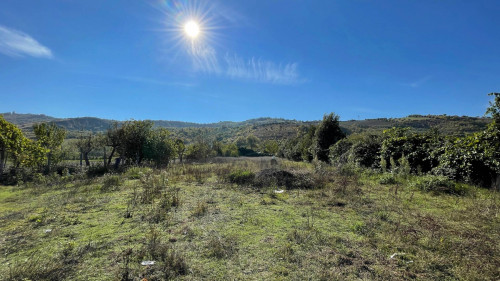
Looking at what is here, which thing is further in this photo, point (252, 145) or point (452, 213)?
point (252, 145)

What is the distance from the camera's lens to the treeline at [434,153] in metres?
6.63

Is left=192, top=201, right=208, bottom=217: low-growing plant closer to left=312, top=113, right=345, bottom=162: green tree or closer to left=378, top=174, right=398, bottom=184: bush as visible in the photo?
left=378, top=174, right=398, bottom=184: bush

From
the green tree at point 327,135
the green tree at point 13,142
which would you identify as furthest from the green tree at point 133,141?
the green tree at point 327,135

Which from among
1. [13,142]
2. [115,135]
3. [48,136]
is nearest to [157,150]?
[115,135]

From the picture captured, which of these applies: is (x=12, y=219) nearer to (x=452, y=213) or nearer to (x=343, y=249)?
(x=343, y=249)

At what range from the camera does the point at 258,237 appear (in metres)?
3.95

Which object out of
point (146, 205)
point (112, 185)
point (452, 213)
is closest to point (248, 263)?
point (146, 205)

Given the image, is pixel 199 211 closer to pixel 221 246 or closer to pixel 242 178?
pixel 221 246

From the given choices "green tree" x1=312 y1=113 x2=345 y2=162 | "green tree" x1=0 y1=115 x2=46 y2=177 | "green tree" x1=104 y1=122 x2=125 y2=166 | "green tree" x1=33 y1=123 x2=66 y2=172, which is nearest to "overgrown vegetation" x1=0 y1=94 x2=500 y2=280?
"green tree" x1=0 y1=115 x2=46 y2=177

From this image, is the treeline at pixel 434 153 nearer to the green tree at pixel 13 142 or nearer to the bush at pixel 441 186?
the bush at pixel 441 186

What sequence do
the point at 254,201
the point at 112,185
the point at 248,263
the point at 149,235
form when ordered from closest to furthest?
the point at 248,263 < the point at 149,235 < the point at 254,201 < the point at 112,185

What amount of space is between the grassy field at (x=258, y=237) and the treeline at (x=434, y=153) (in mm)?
905

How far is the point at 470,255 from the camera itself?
125 inches

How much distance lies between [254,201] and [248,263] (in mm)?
3519
